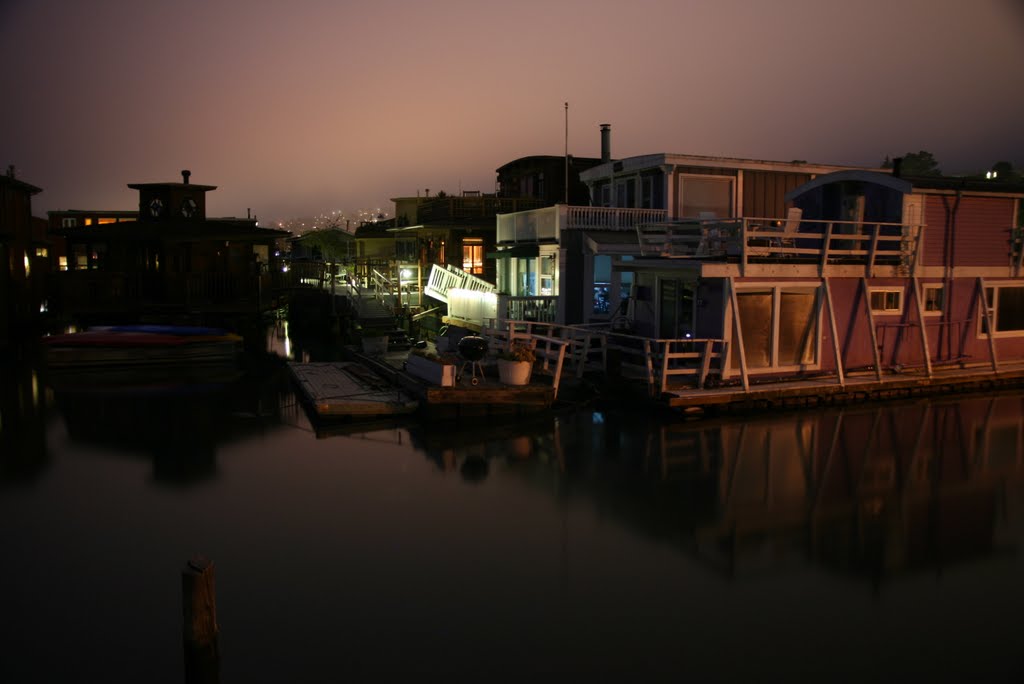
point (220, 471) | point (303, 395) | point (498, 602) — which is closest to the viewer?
point (498, 602)

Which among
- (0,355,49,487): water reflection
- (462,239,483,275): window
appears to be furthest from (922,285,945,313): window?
(462,239,483,275): window

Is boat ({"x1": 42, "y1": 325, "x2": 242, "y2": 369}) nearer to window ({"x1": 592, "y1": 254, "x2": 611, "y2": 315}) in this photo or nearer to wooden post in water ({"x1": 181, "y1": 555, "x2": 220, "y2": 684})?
window ({"x1": 592, "y1": 254, "x2": 611, "y2": 315})

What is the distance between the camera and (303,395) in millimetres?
19562

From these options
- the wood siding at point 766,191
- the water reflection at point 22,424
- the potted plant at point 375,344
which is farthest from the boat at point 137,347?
the wood siding at point 766,191

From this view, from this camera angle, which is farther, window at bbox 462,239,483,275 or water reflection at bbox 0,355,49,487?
window at bbox 462,239,483,275

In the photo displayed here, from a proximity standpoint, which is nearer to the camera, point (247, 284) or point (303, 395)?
point (303, 395)

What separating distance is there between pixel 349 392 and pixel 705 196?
1343 cm

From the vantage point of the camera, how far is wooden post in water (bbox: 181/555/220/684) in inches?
253

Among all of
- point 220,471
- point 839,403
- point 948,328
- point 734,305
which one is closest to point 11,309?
point 220,471

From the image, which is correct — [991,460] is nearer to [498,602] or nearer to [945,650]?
[945,650]

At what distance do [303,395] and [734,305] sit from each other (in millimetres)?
10768

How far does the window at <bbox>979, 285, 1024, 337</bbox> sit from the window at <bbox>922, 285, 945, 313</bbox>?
160 cm

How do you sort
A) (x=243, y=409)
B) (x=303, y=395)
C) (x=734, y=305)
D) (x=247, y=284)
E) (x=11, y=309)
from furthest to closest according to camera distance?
(x=11, y=309), (x=247, y=284), (x=303, y=395), (x=243, y=409), (x=734, y=305)

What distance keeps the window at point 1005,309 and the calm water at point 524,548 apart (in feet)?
18.5
